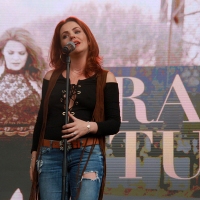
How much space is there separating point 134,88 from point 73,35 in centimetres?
130

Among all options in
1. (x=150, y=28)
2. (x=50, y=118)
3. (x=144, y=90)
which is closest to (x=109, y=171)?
(x=144, y=90)

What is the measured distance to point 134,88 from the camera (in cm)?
358

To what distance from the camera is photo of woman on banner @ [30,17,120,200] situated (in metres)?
2.14

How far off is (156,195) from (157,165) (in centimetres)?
21

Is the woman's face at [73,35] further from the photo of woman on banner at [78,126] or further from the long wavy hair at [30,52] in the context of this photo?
the long wavy hair at [30,52]

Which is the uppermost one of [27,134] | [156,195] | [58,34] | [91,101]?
[58,34]

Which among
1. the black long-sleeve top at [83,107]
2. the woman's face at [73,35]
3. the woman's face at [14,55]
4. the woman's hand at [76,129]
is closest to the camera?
the woman's hand at [76,129]

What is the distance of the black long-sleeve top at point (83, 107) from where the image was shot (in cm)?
219

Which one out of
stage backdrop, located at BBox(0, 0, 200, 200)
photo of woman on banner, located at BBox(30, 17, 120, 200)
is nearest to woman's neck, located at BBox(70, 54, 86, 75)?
photo of woman on banner, located at BBox(30, 17, 120, 200)

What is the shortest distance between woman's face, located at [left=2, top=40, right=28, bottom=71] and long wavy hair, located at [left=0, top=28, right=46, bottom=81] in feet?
0.09

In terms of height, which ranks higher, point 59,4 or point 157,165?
point 59,4

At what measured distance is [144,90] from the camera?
141 inches

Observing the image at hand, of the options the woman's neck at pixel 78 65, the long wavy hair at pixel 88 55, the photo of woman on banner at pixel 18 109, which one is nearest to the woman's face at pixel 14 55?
the photo of woman on banner at pixel 18 109

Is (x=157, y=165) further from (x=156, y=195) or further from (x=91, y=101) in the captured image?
(x=91, y=101)
